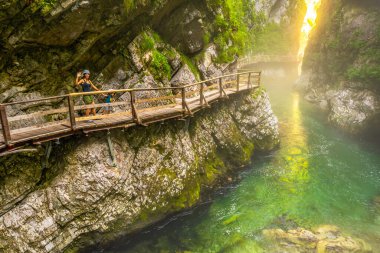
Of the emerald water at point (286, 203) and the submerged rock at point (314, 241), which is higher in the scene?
the emerald water at point (286, 203)

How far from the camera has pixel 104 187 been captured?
37.8 feet

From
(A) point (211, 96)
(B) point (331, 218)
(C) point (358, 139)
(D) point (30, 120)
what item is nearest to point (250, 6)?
(C) point (358, 139)

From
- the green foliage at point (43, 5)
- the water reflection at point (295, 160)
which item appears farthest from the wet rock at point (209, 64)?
the green foliage at point (43, 5)


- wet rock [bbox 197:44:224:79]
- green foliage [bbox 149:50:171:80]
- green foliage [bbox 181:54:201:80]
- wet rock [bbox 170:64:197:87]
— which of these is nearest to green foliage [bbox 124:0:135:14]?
green foliage [bbox 149:50:171:80]

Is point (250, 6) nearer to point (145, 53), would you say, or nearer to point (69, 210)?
point (145, 53)

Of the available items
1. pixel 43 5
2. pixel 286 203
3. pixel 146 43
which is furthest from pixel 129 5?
pixel 286 203

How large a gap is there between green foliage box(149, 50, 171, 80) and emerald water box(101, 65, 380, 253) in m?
7.93

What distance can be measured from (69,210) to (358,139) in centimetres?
2560

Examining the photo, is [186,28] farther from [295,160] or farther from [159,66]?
[295,160]

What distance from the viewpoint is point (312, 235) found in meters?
13.2

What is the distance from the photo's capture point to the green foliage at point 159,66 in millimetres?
15164

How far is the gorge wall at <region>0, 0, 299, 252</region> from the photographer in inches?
401

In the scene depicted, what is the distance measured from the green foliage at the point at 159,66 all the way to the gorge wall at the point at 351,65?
64.3 ft

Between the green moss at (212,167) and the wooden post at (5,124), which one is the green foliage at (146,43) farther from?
the wooden post at (5,124)
